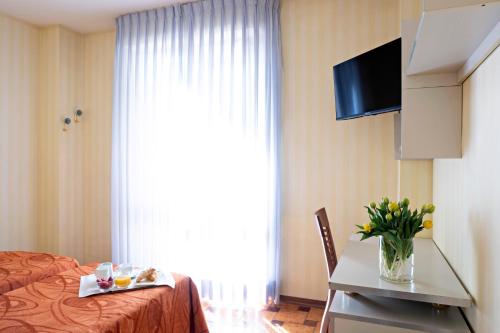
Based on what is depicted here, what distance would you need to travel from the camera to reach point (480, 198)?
48.7 inches

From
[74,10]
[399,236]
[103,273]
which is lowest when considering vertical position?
[103,273]

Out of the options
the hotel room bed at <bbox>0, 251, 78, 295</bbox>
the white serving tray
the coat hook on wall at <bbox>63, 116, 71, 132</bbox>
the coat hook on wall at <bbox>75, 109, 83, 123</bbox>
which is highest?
the coat hook on wall at <bbox>75, 109, 83, 123</bbox>

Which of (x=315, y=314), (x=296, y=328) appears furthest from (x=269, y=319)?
(x=315, y=314)

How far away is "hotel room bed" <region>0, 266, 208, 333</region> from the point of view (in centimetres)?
175

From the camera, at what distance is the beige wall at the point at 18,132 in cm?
361

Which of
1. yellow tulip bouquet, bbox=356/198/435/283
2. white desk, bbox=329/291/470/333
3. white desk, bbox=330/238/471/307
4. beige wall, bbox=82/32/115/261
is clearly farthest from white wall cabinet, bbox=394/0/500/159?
beige wall, bbox=82/32/115/261

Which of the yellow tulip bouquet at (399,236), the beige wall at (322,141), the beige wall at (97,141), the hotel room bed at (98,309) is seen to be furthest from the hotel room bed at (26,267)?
the yellow tulip bouquet at (399,236)

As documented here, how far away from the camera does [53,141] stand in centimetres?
393

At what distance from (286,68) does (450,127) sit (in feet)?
6.46

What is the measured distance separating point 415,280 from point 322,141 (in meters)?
1.77

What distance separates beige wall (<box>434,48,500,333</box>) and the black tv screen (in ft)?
2.51

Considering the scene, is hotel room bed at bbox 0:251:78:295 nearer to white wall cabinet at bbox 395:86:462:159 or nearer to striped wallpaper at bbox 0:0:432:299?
striped wallpaper at bbox 0:0:432:299

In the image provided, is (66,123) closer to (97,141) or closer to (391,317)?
(97,141)

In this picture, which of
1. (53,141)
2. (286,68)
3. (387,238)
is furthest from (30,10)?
(387,238)
